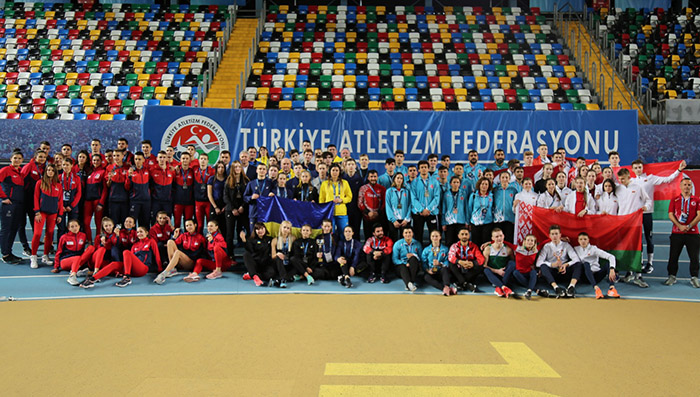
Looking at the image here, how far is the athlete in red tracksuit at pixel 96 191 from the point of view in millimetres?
8477

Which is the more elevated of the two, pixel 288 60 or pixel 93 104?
pixel 288 60

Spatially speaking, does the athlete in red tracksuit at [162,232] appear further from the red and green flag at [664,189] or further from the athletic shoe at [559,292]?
the red and green flag at [664,189]

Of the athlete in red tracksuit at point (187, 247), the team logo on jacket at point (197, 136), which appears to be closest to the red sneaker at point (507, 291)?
the athlete in red tracksuit at point (187, 247)

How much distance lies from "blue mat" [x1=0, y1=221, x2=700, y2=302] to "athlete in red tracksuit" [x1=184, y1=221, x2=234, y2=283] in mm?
196

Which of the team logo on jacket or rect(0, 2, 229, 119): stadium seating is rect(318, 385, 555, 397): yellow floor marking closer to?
the team logo on jacket

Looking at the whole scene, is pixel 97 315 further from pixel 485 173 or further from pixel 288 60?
pixel 288 60

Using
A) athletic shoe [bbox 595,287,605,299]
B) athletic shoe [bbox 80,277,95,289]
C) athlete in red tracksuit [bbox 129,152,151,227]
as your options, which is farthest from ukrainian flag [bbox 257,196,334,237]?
athletic shoe [bbox 595,287,605,299]

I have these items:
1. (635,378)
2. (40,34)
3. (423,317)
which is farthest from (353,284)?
(40,34)

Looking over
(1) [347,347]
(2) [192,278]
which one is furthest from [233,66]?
(1) [347,347]

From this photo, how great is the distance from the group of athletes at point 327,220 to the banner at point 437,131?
192 centimetres

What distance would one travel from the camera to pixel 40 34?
19609mm

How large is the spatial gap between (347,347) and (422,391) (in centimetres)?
116

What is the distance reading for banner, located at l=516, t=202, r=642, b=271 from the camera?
7.73 metres

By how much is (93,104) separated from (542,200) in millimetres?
13498
